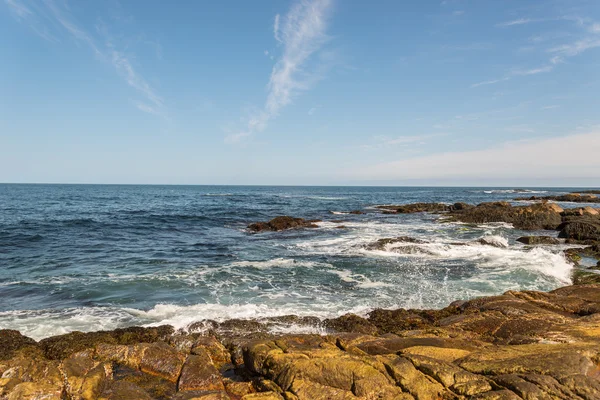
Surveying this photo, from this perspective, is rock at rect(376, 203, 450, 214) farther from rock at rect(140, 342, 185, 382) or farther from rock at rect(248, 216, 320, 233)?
rock at rect(140, 342, 185, 382)

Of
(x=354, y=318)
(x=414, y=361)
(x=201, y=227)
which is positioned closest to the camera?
(x=414, y=361)

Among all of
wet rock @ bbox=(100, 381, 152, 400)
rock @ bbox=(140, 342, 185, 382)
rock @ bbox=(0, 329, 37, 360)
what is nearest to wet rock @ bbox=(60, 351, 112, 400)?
wet rock @ bbox=(100, 381, 152, 400)

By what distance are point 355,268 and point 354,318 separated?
291 inches

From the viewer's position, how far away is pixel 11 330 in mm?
9250

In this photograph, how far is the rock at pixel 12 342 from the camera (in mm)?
8159

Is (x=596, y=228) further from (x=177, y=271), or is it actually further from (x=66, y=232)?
(x=66, y=232)

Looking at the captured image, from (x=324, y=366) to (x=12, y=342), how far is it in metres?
8.17

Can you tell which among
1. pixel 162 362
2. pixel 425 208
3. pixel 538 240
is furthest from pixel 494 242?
pixel 425 208

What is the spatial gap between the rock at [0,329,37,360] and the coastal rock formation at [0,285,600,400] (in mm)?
21

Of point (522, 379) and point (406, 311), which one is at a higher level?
point (522, 379)

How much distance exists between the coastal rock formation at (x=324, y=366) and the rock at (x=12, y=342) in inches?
0.8

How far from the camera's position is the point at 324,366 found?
570cm

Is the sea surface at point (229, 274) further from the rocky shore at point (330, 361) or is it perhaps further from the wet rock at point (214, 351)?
the wet rock at point (214, 351)

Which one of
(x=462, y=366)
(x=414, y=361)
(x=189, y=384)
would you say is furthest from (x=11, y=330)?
(x=462, y=366)
